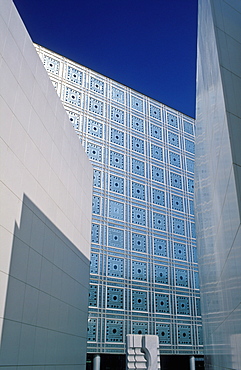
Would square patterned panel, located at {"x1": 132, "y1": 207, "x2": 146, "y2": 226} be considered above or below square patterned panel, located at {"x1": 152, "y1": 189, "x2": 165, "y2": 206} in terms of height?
below

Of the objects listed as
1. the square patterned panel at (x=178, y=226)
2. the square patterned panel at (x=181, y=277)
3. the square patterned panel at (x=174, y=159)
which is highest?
the square patterned panel at (x=174, y=159)

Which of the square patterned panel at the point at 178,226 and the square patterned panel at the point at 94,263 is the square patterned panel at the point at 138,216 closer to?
the square patterned panel at the point at 178,226

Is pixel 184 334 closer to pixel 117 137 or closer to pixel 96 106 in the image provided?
pixel 117 137

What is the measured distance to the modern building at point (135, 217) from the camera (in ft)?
93.7

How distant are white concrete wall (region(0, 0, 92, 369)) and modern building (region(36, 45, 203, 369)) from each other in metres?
13.5

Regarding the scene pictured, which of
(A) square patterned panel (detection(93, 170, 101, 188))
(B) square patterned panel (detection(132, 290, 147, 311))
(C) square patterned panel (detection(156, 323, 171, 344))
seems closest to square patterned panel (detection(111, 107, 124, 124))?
(A) square patterned panel (detection(93, 170, 101, 188))

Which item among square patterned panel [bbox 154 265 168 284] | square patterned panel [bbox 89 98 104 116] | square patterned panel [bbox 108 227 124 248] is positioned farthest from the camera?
square patterned panel [bbox 89 98 104 116]

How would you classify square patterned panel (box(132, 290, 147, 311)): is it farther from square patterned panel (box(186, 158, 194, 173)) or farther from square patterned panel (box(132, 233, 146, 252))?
square patterned panel (box(186, 158, 194, 173))

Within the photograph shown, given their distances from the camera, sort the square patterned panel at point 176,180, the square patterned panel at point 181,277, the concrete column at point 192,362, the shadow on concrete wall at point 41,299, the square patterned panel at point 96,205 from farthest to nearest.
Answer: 1. the square patterned panel at point 176,180
2. the square patterned panel at point 181,277
3. the concrete column at point 192,362
4. the square patterned panel at point 96,205
5. the shadow on concrete wall at point 41,299

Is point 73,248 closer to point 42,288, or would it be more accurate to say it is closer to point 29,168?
point 42,288

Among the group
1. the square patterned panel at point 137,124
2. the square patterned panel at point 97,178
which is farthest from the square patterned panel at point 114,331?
the square patterned panel at point 137,124

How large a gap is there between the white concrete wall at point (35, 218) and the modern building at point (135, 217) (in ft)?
44.2

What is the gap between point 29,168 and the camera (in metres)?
10.4

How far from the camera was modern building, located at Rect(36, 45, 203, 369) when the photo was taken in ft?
93.7
